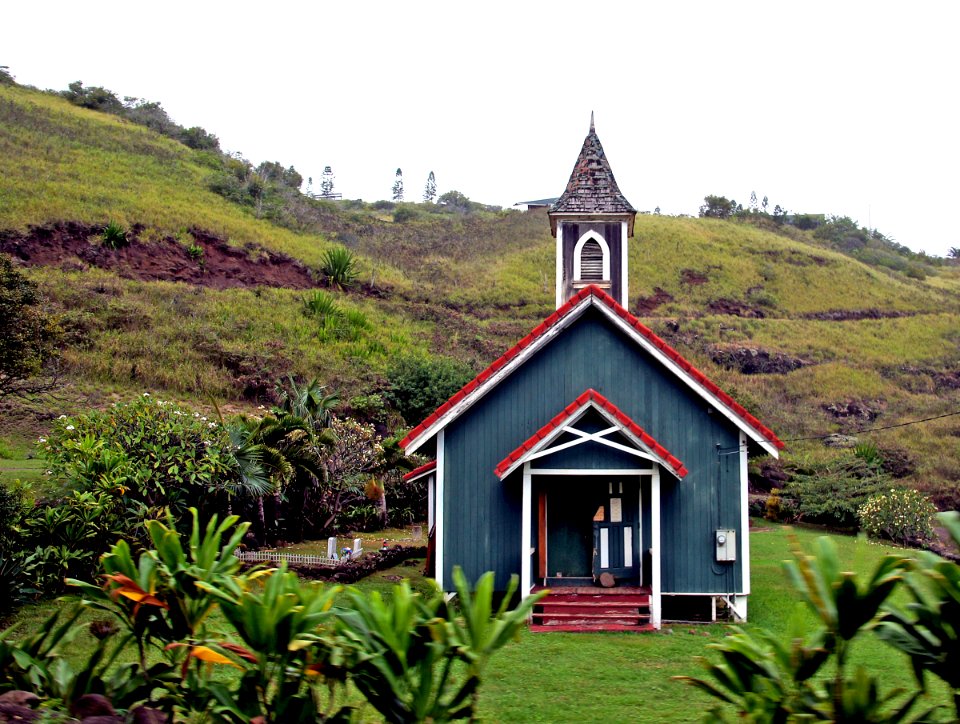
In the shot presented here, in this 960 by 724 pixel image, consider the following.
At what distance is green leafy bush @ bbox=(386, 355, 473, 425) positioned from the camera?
32.2 m

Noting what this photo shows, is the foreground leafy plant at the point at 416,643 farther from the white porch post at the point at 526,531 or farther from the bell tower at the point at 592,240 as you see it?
the bell tower at the point at 592,240

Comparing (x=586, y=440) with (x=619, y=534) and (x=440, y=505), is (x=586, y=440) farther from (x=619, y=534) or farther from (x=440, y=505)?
(x=440, y=505)

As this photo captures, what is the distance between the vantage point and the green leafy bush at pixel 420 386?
32250 millimetres

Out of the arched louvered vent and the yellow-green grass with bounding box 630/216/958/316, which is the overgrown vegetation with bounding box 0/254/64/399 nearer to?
the arched louvered vent

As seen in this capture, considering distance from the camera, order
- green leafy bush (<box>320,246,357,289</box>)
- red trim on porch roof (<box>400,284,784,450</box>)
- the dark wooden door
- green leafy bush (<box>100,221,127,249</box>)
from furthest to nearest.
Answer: green leafy bush (<box>320,246,357,289</box>)
green leafy bush (<box>100,221,127,249</box>)
the dark wooden door
red trim on porch roof (<box>400,284,784,450</box>)

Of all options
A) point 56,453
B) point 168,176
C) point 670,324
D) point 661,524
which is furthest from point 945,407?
point 168,176

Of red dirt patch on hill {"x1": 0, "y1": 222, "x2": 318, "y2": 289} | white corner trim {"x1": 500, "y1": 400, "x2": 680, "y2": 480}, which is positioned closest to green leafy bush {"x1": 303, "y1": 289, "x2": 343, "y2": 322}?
red dirt patch on hill {"x1": 0, "y1": 222, "x2": 318, "y2": 289}

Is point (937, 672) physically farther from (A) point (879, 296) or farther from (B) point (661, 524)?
(A) point (879, 296)

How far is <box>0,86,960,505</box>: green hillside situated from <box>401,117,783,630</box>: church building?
1568cm

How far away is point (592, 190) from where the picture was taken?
16203 mm

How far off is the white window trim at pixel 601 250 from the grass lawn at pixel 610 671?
617 cm

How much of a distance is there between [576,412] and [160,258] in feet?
123

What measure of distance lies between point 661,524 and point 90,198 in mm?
43419

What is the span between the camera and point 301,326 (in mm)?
40281
